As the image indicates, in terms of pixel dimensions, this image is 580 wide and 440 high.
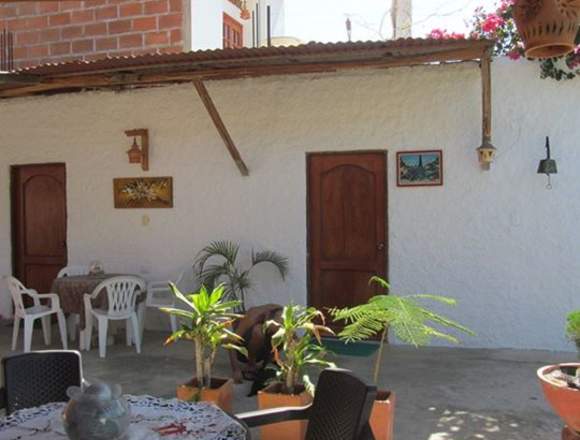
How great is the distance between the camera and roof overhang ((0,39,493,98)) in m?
5.24

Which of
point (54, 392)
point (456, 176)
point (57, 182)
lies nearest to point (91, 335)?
point (57, 182)

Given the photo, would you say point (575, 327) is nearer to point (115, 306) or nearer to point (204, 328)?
point (204, 328)

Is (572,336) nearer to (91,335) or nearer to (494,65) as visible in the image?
(494,65)

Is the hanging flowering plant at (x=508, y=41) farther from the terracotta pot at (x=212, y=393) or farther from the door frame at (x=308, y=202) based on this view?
the terracotta pot at (x=212, y=393)

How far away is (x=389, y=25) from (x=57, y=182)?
7.76 metres

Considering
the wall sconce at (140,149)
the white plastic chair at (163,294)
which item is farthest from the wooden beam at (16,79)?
the white plastic chair at (163,294)

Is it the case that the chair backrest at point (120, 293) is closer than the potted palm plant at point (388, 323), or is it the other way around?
the potted palm plant at point (388, 323)

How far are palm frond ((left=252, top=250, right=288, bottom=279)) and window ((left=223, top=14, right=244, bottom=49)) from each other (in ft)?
12.5

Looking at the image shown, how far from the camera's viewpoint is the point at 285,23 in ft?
46.1

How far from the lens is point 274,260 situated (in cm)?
705

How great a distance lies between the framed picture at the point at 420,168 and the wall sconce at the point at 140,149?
10.1 feet

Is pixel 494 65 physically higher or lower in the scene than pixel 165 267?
higher

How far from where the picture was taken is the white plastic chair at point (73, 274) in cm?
708

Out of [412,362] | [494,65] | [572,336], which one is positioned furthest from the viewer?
[494,65]
